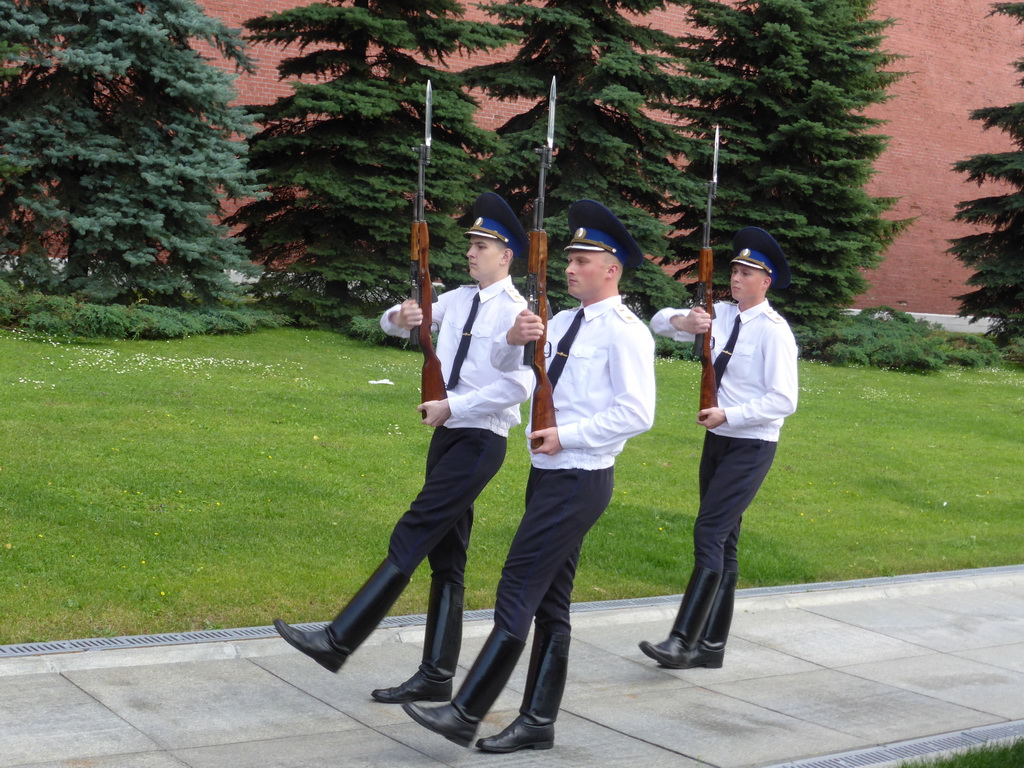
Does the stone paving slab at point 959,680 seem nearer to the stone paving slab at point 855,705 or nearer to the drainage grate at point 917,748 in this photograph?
the stone paving slab at point 855,705

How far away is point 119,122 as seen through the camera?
16.2 m

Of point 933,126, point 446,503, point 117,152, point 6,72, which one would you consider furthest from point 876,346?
point 446,503

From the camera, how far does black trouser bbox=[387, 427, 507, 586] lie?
490 centimetres

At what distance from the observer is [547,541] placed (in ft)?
15.0

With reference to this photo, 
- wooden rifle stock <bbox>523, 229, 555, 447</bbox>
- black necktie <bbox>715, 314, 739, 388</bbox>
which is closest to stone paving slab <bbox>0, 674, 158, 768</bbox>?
wooden rifle stock <bbox>523, 229, 555, 447</bbox>

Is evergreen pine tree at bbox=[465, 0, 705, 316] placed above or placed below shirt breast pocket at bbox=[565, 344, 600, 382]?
above

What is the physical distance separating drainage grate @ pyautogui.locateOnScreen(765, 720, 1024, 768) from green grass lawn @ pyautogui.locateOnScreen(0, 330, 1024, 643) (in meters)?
2.57

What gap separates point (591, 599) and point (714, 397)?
1.74 meters

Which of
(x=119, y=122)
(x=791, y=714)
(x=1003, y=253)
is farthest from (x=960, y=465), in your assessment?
(x=1003, y=253)

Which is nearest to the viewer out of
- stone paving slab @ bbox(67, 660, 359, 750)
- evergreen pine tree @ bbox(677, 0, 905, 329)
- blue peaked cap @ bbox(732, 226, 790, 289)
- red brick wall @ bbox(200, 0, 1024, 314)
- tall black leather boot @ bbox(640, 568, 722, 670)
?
stone paving slab @ bbox(67, 660, 359, 750)

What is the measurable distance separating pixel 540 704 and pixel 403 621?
173cm

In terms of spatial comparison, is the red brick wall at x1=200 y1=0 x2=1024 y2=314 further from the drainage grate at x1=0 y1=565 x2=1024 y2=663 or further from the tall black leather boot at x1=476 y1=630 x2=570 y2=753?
the tall black leather boot at x1=476 y1=630 x2=570 y2=753

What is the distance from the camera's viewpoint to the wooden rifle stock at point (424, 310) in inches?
198

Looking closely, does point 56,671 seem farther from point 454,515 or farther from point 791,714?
point 791,714
